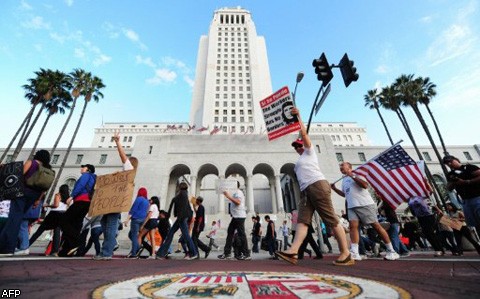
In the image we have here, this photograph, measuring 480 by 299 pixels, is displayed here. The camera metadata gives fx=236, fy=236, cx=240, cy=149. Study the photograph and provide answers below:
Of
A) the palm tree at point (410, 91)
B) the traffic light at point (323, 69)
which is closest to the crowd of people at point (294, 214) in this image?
the traffic light at point (323, 69)

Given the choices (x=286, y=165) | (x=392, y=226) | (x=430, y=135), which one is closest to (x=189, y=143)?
(x=286, y=165)

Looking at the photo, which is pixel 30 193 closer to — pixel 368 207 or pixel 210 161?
pixel 368 207

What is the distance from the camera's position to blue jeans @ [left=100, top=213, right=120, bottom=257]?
4836 millimetres

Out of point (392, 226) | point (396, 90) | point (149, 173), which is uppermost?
point (396, 90)

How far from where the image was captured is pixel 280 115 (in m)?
8.65

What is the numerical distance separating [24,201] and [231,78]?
62.5 metres

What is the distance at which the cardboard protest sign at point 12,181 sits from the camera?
3.87 metres

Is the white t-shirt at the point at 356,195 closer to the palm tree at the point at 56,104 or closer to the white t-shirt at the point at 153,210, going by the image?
the white t-shirt at the point at 153,210

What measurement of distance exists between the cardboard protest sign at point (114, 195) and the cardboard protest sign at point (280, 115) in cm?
490

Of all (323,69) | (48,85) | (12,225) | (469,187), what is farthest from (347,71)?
(48,85)

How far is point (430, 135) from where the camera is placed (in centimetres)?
2634

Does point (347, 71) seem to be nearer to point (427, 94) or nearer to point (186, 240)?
point (186, 240)

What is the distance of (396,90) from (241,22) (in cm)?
6262

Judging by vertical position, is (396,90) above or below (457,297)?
Answer: above
